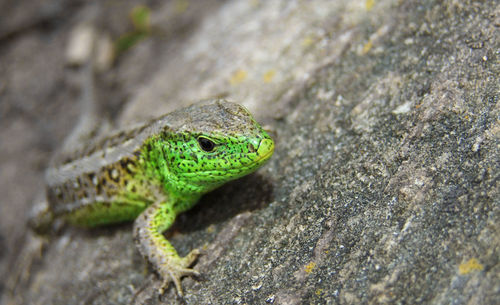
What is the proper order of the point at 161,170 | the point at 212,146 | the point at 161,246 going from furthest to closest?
1. the point at 161,170
2. the point at 161,246
3. the point at 212,146

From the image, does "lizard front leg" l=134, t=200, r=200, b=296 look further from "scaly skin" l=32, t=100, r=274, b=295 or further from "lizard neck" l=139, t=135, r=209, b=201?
"lizard neck" l=139, t=135, r=209, b=201

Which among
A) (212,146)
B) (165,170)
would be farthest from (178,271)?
(212,146)

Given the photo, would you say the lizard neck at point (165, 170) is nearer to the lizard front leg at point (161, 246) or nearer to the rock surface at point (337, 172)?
the lizard front leg at point (161, 246)

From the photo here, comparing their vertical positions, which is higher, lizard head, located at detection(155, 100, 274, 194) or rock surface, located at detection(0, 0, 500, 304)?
lizard head, located at detection(155, 100, 274, 194)

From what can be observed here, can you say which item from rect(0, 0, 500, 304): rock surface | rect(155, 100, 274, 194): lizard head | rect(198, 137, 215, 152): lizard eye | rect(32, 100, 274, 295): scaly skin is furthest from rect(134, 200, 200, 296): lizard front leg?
rect(198, 137, 215, 152): lizard eye

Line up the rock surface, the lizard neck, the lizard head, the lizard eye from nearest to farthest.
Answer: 1. the rock surface
2. the lizard head
3. the lizard eye
4. the lizard neck

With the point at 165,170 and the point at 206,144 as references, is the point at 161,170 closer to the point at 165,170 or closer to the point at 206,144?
the point at 165,170

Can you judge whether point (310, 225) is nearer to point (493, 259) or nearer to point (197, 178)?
point (197, 178)

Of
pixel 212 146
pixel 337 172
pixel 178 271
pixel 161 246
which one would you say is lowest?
pixel 337 172
